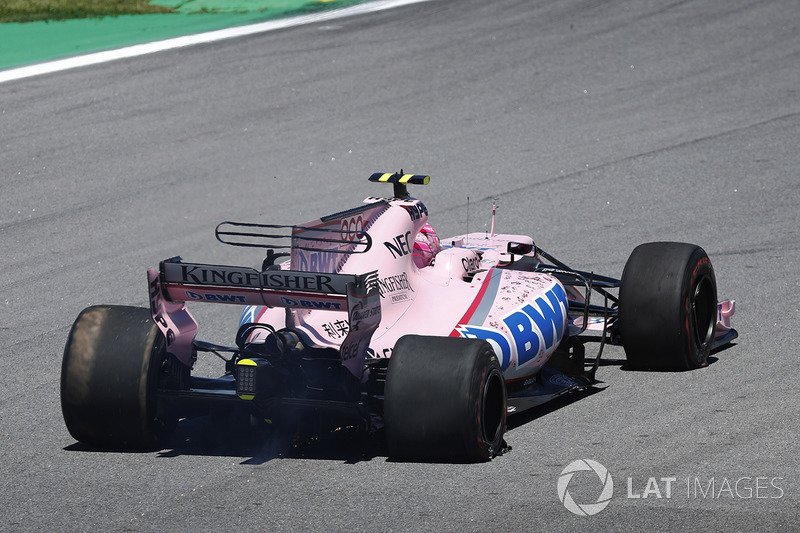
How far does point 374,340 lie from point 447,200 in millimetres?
7736

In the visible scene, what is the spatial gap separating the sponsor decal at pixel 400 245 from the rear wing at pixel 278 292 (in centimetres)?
109

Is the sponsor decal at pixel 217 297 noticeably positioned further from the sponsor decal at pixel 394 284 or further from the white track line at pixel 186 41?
the white track line at pixel 186 41

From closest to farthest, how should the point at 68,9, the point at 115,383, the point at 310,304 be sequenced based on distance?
the point at 310,304 < the point at 115,383 < the point at 68,9

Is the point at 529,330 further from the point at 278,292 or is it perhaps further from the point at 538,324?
the point at 278,292

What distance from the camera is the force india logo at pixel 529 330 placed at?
27.6 ft

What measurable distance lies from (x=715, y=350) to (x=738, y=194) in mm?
5822

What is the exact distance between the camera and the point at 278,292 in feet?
24.8

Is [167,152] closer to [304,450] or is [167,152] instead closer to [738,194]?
[738,194]

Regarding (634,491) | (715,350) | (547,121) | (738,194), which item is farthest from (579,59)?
(634,491)

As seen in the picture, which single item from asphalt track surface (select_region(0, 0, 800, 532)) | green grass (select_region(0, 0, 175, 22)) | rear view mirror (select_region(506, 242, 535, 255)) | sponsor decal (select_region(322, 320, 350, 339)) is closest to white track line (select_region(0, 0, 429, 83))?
asphalt track surface (select_region(0, 0, 800, 532))

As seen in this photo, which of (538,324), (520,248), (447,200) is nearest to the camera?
(538,324)

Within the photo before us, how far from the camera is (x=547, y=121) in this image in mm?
18766

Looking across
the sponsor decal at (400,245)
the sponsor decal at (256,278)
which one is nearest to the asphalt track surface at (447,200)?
the sponsor decal at (256,278)

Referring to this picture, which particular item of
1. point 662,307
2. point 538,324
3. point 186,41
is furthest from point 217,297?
point 186,41
